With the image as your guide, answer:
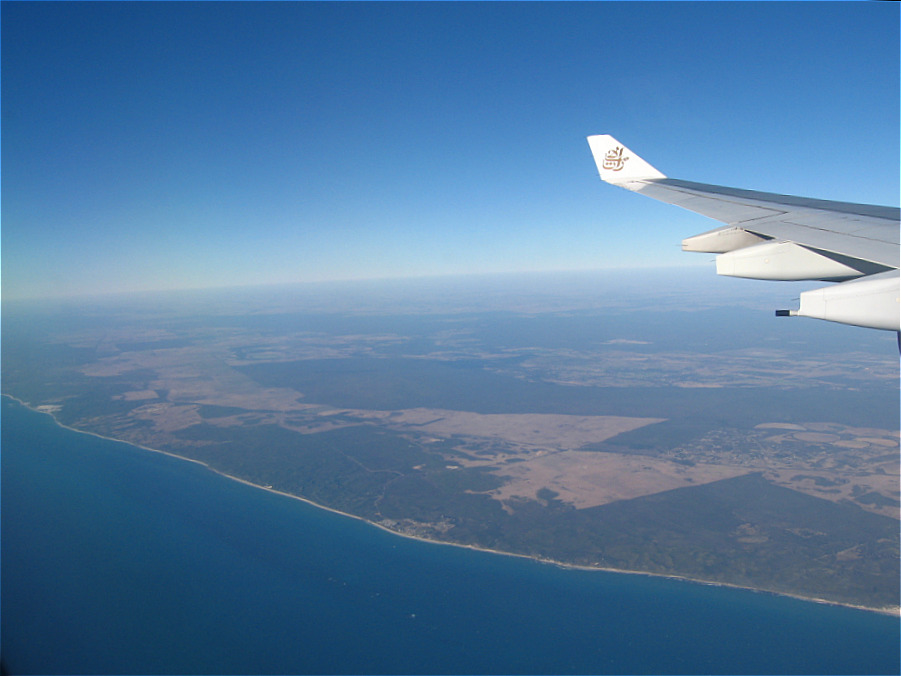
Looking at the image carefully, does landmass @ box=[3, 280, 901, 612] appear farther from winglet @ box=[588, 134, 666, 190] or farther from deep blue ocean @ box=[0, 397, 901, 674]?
winglet @ box=[588, 134, 666, 190]

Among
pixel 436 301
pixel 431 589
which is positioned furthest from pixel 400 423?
pixel 436 301

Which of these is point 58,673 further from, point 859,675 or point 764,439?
point 764,439

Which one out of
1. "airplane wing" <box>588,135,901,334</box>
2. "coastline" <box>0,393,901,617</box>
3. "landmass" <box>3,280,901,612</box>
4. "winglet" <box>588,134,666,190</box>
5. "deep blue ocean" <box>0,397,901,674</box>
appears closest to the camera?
"airplane wing" <box>588,135,901,334</box>

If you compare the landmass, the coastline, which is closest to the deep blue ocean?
the coastline

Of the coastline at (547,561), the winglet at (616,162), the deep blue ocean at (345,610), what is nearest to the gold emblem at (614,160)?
the winglet at (616,162)

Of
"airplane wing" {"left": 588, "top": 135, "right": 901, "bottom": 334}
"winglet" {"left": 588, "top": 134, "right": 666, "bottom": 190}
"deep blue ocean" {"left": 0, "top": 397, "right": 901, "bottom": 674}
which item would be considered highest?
"winglet" {"left": 588, "top": 134, "right": 666, "bottom": 190}

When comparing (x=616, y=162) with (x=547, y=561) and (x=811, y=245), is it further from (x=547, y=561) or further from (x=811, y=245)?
(x=547, y=561)
